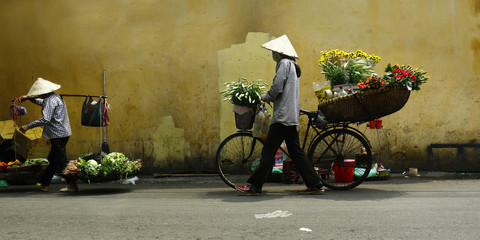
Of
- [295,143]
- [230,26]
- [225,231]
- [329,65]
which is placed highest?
[230,26]

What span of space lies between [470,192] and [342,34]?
3.71m

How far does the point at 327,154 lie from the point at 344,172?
1.52ft

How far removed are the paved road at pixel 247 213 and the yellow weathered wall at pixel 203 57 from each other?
169 cm

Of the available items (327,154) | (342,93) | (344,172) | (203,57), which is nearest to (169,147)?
(203,57)

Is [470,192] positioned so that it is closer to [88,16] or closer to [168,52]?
[168,52]

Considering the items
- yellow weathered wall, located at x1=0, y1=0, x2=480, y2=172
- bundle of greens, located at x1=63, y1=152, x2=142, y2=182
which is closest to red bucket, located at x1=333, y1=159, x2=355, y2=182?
yellow weathered wall, located at x1=0, y1=0, x2=480, y2=172

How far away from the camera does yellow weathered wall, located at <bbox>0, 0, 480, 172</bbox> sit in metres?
8.52

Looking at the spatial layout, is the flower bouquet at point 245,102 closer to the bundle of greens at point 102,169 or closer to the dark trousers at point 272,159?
the dark trousers at point 272,159

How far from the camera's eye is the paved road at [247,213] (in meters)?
4.25

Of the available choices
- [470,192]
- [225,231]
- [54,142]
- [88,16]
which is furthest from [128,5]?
[470,192]

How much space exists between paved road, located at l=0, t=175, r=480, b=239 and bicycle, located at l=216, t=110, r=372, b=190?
0.27 metres

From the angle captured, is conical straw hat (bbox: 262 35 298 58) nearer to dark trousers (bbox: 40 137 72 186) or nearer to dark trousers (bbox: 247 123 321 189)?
dark trousers (bbox: 247 123 321 189)

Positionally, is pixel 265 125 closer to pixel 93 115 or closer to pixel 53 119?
pixel 93 115

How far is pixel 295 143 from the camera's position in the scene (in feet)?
20.8
